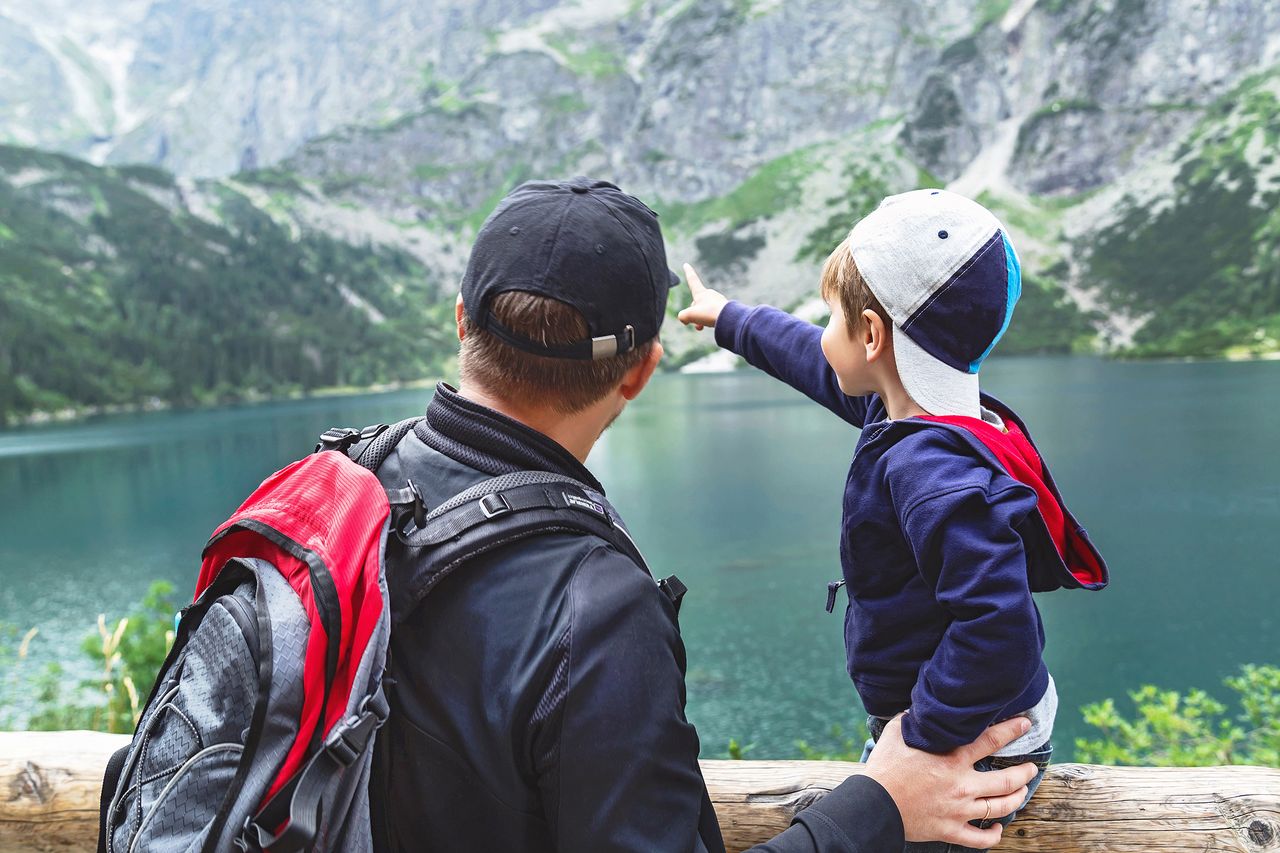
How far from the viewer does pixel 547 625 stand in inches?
54.7

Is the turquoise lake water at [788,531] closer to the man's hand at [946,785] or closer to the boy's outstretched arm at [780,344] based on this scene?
the man's hand at [946,785]

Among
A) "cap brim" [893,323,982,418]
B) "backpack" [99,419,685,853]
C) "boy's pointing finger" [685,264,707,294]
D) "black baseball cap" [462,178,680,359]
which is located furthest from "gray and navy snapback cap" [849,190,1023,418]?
"boy's pointing finger" [685,264,707,294]

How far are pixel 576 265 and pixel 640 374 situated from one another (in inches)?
12.1

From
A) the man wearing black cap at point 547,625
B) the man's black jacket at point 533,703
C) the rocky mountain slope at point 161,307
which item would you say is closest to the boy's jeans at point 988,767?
the man wearing black cap at point 547,625

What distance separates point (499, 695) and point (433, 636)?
15 cm

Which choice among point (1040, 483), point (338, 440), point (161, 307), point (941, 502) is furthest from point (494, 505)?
point (161, 307)

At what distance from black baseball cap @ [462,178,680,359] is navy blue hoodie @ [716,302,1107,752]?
2.22 feet

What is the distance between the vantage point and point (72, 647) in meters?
21.2

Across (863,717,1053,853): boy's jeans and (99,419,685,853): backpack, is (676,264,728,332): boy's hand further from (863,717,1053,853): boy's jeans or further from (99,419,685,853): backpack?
(99,419,685,853): backpack

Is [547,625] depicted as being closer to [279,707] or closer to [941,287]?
[279,707]

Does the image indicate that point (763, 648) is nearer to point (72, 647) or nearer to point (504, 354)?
point (72, 647)

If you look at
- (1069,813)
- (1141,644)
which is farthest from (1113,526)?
(1069,813)

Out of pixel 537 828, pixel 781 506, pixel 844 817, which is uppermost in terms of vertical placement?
pixel 537 828

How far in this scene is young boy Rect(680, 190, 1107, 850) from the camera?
1.81 meters
